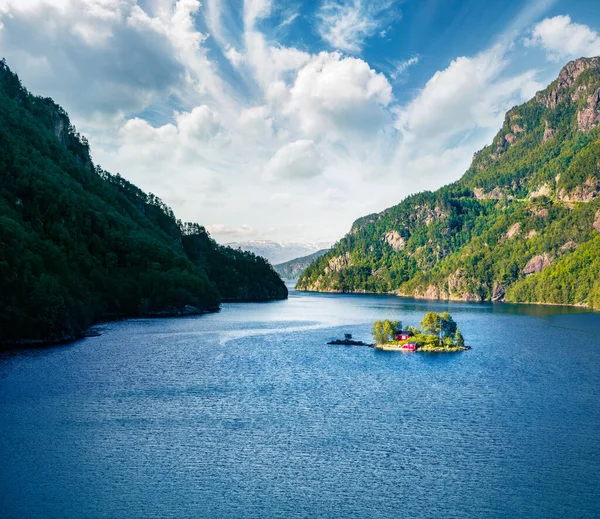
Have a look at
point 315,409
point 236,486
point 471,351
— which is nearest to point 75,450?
point 236,486

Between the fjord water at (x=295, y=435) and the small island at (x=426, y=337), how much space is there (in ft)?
31.4

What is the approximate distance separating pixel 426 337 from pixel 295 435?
72.5 m

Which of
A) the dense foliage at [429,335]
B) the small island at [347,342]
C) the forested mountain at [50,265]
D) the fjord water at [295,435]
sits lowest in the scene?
the fjord water at [295,435]

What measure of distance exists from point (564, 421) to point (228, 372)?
52.5 m

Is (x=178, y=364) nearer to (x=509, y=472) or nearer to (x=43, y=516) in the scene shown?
(x=43, y=516)

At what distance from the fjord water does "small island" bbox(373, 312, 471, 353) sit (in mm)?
9558

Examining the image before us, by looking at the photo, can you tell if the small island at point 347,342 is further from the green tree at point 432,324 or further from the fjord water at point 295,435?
the fjord water at point 295,435

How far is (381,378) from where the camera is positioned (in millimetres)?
88625

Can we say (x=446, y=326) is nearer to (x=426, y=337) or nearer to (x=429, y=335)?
(x=429, y=335)

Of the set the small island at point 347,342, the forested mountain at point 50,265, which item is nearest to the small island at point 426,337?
the small island at point 347,342

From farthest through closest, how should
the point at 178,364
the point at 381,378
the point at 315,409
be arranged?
1. the point at 178,364
2. the point at 381,378
3. the point at 315,409

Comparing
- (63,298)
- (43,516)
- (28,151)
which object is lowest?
(43,516)

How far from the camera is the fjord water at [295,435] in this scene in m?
42.2

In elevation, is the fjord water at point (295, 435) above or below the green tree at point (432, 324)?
below
